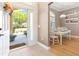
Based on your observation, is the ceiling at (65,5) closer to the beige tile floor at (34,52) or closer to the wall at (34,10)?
the wall at (34,10)

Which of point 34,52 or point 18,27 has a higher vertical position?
point 18,27

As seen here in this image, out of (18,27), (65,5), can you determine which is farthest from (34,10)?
(65,5)

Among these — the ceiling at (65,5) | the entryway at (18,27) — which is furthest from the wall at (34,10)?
the ceiling at (65,5)

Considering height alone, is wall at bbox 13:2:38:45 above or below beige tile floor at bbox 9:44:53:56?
above

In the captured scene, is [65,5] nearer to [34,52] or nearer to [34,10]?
[34,10]

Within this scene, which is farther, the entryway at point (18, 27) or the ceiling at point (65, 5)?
the entryway at point (18, 27)

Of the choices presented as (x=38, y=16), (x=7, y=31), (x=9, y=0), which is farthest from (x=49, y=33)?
(x=9, y=0)

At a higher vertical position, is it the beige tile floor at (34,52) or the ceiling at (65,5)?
the ceiling at (65,5)

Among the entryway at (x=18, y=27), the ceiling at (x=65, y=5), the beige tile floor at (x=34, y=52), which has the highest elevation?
the ceiling at (x=65, y=5)

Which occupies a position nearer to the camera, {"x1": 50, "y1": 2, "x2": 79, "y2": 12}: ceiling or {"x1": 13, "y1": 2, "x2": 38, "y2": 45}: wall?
{"x1": 50, "y1": 2, "x2": 79, "y2": 12}: ceiling

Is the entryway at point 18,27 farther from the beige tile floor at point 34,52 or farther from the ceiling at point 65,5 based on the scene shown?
the ceiling at point 65,5

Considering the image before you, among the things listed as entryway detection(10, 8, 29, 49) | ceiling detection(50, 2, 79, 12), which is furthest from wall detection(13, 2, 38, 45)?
ceiling detection(50, 2, 79, 12)

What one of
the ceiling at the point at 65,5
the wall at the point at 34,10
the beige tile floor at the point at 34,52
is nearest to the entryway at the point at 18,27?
the wall at the point at 34,10

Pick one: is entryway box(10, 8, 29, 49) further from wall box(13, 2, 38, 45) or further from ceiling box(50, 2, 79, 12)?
ceiling box(50, 2, 79, 12)
